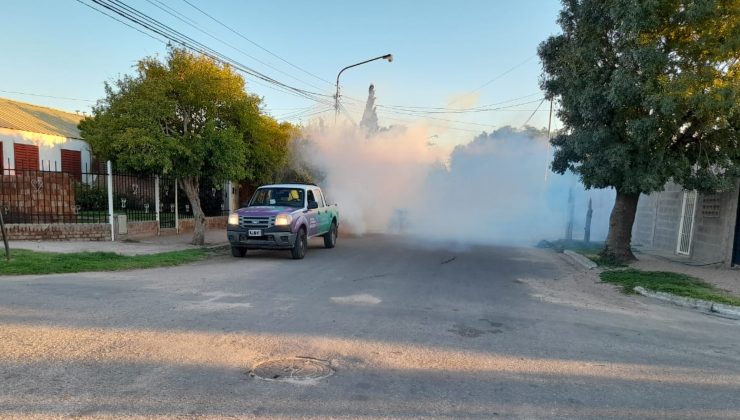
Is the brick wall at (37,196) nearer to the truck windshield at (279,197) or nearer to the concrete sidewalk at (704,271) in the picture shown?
the truck windshield at (279,197)

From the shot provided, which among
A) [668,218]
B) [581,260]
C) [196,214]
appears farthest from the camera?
[668,218]

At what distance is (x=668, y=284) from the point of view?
9.48 m

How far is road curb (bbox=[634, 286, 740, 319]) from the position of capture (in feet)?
25.3

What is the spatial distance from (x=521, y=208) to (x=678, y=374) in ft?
79.0

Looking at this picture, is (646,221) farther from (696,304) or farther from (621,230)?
(696,304)

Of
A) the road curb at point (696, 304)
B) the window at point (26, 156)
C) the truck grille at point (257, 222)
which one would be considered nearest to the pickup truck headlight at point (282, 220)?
the truck grille at point (257, 222)

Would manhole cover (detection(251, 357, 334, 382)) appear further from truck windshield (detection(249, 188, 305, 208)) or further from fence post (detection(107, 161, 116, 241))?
fence post (detection(107, 161, 116, 241))

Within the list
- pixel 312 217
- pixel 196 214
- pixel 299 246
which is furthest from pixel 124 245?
pixel 312 217

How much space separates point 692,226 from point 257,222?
1355 cm

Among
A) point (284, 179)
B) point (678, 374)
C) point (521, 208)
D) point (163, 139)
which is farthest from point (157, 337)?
point (521, 208)

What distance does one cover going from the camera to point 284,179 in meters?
21.5

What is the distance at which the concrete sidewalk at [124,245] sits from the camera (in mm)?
11750

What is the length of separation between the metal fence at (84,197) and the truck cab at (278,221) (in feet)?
8.69

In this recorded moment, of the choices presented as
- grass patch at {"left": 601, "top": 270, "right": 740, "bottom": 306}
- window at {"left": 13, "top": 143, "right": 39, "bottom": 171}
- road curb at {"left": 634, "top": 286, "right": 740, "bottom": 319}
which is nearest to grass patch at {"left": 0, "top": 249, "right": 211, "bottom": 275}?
grass patch at {"left": 601, "top": 270, "right": 740, "bottom": 306}
